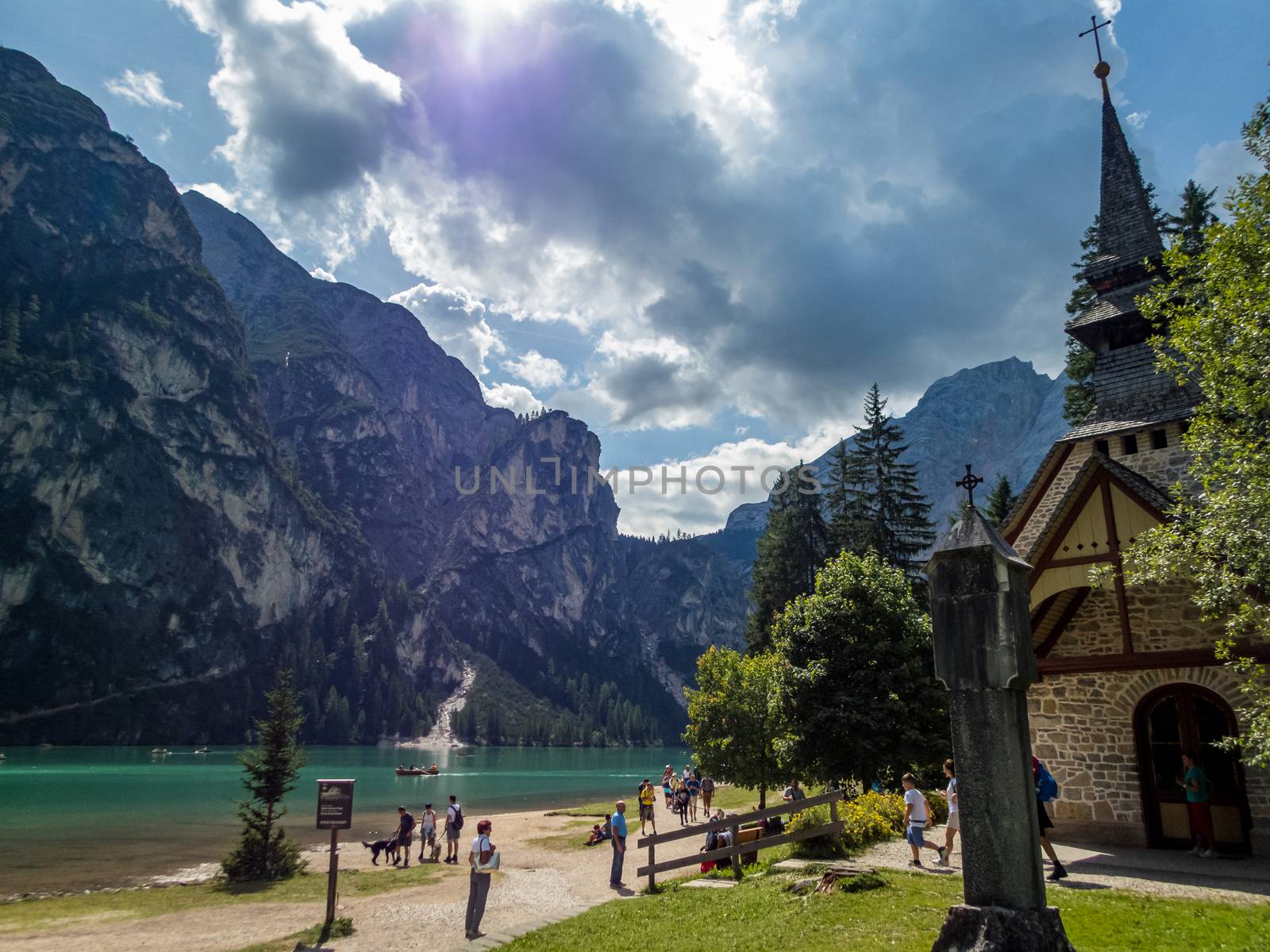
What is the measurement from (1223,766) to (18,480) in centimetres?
17385

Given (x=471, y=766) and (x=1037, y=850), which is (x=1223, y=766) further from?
(x=471, y=766)

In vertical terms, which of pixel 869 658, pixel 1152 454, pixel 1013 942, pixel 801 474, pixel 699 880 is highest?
pixel 801 474

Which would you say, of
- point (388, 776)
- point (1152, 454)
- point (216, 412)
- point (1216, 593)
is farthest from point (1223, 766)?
point (216, 412)

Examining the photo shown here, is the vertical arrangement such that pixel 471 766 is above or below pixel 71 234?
below

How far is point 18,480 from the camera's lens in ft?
456

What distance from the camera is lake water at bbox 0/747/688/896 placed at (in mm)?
27344

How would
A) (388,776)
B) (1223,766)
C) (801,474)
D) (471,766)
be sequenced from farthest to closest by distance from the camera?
(471,766) < (388,776) < (801,474) < (1223,766)

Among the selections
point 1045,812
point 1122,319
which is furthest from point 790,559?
point 1045,812

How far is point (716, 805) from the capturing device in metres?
38.7

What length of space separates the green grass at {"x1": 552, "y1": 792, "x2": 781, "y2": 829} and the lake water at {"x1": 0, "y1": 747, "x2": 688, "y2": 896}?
6.85 meters

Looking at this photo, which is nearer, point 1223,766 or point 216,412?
point 1223,766

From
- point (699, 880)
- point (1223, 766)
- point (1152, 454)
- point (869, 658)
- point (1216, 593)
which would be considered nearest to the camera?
point (1216, 593)

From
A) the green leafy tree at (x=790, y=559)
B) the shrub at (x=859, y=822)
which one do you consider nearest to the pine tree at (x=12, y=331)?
the green leafy tree at (x=790, y=559)

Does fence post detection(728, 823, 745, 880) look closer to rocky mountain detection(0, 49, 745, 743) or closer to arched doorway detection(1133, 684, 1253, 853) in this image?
arched doorway detection(1133, 684, 1253, 853)
